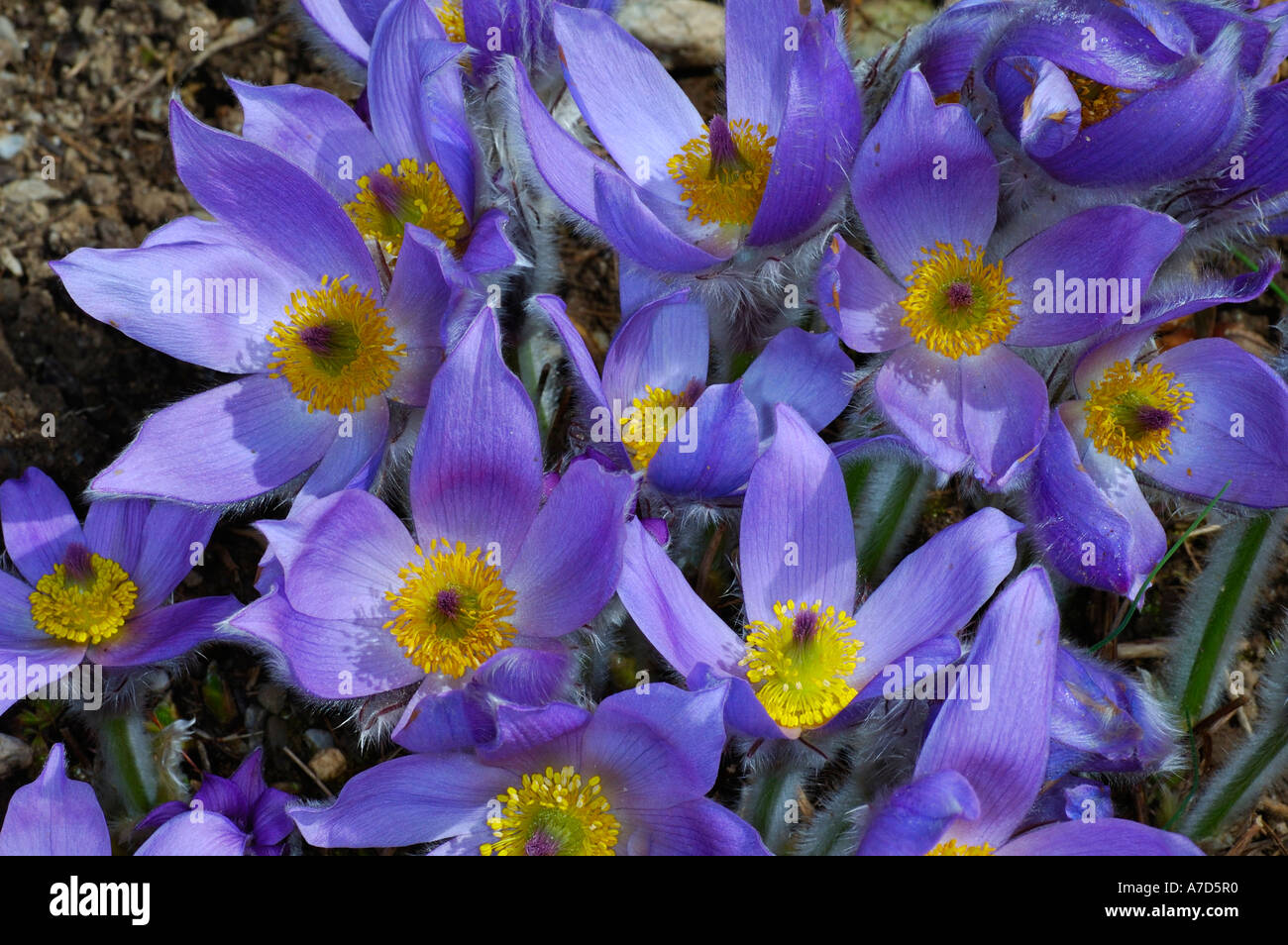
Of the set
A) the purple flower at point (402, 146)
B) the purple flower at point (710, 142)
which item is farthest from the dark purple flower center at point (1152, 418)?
the purple flower at point (402, 146)

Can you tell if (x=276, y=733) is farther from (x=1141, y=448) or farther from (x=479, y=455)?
(x=1141, y=448)

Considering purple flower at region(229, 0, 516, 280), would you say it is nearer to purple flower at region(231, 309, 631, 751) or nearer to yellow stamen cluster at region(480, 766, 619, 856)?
purple flower at region(231, 309, 631, 751)

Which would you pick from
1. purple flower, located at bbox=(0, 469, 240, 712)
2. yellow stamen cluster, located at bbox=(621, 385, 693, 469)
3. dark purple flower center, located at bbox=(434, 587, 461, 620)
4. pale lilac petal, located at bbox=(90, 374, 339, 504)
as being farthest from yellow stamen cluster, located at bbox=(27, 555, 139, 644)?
yellow stamen cluster, located at bbox=(621, 385, 693, 469)

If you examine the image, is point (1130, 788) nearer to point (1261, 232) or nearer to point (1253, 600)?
point (1253, 600)

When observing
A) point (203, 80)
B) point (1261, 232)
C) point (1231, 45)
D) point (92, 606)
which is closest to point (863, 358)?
point (1261, 232)

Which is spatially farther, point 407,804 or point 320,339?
point 320,339

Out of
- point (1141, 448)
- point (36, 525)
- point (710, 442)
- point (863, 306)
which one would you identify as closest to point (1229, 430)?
point (1141, 448)
